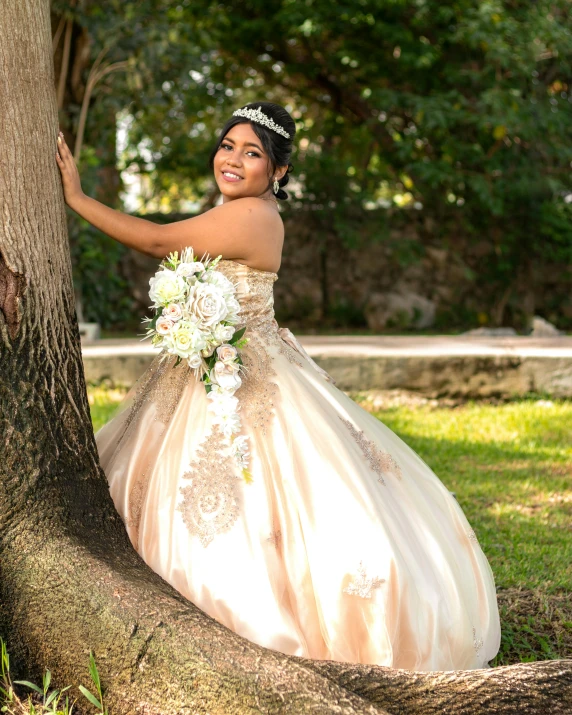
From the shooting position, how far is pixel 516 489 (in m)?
5.10

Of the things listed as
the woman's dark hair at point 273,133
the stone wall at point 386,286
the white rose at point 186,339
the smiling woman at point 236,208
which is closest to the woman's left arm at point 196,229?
the smiling woman at point 236,208

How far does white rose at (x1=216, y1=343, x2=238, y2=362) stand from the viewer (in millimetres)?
2797

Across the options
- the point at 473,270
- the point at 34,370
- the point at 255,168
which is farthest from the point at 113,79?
the point at 34,370

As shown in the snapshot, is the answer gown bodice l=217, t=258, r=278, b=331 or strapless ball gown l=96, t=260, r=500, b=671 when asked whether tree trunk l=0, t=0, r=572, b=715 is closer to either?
strapless ball gown l=96, t=260, r=500, b=671

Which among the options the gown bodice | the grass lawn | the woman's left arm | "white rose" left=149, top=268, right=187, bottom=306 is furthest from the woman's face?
the grass lawn

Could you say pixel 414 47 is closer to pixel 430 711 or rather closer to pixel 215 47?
pixel 215 47

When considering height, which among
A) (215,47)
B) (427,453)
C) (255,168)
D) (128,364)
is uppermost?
(215,47)

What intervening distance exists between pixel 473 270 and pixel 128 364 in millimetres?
7404

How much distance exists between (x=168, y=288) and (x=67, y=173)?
0.48 meters

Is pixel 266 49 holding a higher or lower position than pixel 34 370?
higher

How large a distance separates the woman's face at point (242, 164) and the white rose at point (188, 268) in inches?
18.7

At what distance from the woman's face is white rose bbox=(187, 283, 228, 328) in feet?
1.82

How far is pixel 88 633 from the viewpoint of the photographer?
7.28ft

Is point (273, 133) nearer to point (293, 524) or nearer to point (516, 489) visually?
point (293, 524)
